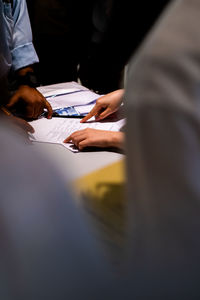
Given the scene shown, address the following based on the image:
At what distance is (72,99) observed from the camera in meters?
1.25

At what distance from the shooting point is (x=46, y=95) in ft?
4.25

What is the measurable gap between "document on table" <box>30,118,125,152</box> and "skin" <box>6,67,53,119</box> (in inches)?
1.6

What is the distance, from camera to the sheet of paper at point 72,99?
3.96 feet

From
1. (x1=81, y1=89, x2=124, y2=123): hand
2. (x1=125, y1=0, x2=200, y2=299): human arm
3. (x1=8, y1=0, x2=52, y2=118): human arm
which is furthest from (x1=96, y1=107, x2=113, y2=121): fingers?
(x1=125, y1=0, x2=200, y2=299): human arm

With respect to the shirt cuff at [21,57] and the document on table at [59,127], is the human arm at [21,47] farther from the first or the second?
the document on table at [59,127]

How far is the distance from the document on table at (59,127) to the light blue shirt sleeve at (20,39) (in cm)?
35

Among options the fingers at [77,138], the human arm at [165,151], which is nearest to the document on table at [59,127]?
the fingers at [77,138]

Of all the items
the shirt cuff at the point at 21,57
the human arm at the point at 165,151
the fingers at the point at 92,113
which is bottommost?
the fingers at the point at 92,113

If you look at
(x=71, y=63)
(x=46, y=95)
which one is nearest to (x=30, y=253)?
(x=46, y=95)

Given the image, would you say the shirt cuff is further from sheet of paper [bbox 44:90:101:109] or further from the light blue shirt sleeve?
sheet of paper [bbox 44:90:101:109]

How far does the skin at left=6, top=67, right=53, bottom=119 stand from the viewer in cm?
110

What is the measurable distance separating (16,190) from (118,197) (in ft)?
0.76

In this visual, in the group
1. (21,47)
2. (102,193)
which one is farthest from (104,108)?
(102,193)

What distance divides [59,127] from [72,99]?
249 millimetres
